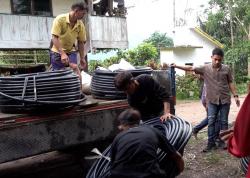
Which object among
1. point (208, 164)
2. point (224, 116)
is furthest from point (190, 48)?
point (208, 164)

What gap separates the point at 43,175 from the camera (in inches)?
215

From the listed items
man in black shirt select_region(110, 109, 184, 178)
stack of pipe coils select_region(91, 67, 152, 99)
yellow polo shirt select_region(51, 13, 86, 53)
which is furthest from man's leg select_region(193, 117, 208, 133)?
man in black shirt select_region(110, 109, 184, 178)

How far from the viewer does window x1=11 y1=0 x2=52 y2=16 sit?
16891 millimetres

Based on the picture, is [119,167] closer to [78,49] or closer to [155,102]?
[155,102]

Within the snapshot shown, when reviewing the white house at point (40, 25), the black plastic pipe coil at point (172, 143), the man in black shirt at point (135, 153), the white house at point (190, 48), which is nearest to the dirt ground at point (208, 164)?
the black plastic pipe coil at point (172, 143)

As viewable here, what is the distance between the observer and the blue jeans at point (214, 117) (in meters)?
6.93

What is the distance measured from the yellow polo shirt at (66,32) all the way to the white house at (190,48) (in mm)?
20244

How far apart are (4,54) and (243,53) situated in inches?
562

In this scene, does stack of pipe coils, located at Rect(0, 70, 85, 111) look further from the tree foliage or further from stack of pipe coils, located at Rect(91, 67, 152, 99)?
the tree foliage

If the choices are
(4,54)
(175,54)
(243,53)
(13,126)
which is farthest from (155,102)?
(175,54)

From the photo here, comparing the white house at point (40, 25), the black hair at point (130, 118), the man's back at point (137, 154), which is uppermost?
the white house at point (40, 25)

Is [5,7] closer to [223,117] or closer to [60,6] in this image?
[60,6]

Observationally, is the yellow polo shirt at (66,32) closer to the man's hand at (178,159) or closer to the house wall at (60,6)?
the man's hand at (178,159)

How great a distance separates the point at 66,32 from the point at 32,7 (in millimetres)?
11915
